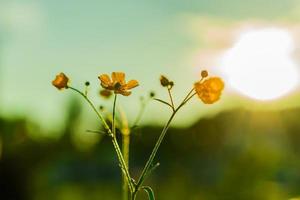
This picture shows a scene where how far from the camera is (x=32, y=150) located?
2225 centimetres

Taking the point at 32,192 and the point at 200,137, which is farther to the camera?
the point at 200,137

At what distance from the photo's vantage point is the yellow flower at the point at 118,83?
6.61 feet

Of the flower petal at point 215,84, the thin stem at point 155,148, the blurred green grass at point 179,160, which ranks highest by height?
the flower petal at point 215,84

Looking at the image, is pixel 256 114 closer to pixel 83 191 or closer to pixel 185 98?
pixel 83 191

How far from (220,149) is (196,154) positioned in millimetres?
1105

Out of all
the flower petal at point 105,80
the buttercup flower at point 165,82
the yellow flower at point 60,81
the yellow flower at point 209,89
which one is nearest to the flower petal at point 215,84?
the yellow flower at point 209,89

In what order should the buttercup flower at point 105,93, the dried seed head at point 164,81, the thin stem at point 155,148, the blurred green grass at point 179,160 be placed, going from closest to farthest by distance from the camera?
the thin stem at point 155,148, the dried seed head at point 164,81, the buttercup flower at point 105,93, the blurred green grass at point 179,160

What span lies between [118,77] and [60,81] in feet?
0.72

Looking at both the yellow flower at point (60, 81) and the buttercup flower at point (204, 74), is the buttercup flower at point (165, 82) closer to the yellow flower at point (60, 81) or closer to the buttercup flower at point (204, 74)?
the buttercup flower at point (204, 74)

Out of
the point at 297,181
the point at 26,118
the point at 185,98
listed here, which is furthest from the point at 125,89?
the point at 26,118

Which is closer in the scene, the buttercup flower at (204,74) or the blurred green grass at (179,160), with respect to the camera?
the buttercup flower at (204,74)

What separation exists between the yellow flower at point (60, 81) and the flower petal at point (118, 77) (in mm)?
193

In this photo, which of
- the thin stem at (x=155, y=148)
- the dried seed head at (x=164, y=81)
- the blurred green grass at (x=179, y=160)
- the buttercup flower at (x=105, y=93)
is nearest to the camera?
the thin stem at (x=155, y=148)

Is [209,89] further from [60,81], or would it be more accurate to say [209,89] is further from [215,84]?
[60,81]
